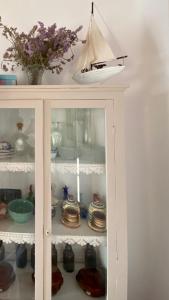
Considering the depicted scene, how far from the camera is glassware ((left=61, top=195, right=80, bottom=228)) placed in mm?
1084

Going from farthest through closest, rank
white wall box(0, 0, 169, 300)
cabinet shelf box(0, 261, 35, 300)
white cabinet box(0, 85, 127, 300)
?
white wall box(0, 0, 169, 300) → cabinet shelf box(0, 261, 35, 300) → white cabinet box(0, 85, 127, 300)

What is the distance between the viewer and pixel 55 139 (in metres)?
1.07

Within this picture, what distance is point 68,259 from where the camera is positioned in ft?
3.69

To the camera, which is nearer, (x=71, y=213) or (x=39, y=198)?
(x=39, y=198)

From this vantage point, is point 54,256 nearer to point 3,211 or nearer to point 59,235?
point 59,235

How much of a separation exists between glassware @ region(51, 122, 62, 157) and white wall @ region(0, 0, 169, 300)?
38cm

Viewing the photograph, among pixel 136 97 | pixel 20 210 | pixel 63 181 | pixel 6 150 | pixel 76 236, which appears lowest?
pixel 76 236

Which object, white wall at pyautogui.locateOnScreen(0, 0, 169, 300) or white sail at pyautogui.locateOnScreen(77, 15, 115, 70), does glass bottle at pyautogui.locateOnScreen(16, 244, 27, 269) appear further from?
white sail at pyautogui.locateOnScreen(77, 15, 115, 70)

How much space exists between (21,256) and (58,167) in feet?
1.67

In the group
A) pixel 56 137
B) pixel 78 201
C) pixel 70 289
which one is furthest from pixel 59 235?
pixel 56 137

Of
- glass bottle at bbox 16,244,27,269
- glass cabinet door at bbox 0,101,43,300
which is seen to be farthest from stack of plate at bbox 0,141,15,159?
glass bottle at bbox 16,244,27,269

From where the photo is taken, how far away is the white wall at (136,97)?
1249 millimetres

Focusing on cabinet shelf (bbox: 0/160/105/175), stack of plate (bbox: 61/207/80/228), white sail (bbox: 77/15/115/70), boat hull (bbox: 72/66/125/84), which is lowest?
stack of plate (bbox: 61/207/80/228)

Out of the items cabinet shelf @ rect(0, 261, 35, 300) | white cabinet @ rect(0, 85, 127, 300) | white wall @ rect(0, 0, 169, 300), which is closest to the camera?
white cabinet @ rect(0, 85, 127, 300)
